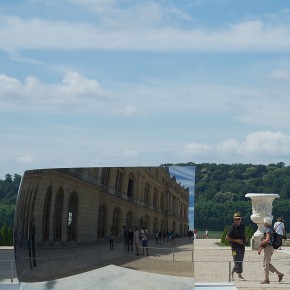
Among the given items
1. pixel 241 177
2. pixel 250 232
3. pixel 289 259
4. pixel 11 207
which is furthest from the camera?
pixel 241 177

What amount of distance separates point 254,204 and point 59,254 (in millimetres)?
20638

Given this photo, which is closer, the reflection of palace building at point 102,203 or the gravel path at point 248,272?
the reflection of palace building at point 102,203

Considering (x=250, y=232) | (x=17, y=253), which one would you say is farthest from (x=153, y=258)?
(x=250, y=232)

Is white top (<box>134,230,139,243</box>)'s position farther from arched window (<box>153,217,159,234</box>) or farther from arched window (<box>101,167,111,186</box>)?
arched window (<box>101,167,111,186</box>)

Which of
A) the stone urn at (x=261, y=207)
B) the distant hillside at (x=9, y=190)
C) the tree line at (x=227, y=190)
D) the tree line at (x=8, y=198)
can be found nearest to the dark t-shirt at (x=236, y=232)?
the stone urn at (x=261, y=207)

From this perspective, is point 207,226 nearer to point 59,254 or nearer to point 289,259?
point 289,259

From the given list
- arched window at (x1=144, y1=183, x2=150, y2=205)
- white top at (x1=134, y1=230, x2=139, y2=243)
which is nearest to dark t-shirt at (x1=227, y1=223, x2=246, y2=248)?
white top at (x1=134, y1=230, x2=139, y2=243)

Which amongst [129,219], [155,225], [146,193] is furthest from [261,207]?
[146,193]

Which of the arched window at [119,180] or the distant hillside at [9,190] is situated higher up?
the distant hillside at [9,190]

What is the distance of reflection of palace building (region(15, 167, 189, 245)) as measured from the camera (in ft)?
28.2

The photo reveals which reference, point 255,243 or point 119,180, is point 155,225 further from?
point 255,243

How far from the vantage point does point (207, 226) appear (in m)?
110

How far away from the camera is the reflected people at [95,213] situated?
858cm

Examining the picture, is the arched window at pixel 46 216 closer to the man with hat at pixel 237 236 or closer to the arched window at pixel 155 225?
the arched window at pixel 155 225
